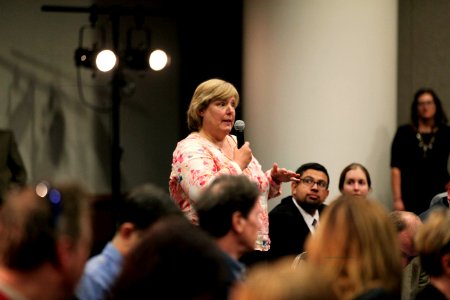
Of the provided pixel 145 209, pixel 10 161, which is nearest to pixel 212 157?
pixel 145 209

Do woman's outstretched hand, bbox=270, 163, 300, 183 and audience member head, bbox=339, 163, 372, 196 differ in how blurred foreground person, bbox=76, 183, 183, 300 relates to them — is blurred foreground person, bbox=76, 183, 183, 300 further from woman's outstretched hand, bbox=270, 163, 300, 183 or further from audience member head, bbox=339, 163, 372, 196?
audience member head, bbox=339, 163, 372, 196

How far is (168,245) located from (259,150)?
467 cm

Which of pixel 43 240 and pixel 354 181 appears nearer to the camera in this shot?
pixel 43 240

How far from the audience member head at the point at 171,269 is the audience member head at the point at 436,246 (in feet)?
3.07

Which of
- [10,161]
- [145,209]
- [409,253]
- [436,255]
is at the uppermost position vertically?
[145,209]

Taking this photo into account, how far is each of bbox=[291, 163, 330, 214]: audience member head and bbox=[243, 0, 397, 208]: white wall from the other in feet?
2.46

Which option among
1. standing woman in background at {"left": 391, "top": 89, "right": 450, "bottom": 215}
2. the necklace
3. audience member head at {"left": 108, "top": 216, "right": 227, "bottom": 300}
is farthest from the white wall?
audience member head at {"left": 108, "top": 216, "right": 227, "bottom": 300}

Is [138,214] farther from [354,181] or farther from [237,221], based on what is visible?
[354,181]

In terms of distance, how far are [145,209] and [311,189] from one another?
104 inches

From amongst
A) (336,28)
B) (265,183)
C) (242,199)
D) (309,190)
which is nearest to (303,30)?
(336,28)

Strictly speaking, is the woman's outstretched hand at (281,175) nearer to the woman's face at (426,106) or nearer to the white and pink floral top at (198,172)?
the white and pink floral top at (198,172)

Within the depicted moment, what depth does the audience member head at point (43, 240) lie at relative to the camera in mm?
2045

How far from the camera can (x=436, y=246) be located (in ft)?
9.30

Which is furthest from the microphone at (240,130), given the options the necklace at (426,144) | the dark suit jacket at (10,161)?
the necklace at (426,144)
